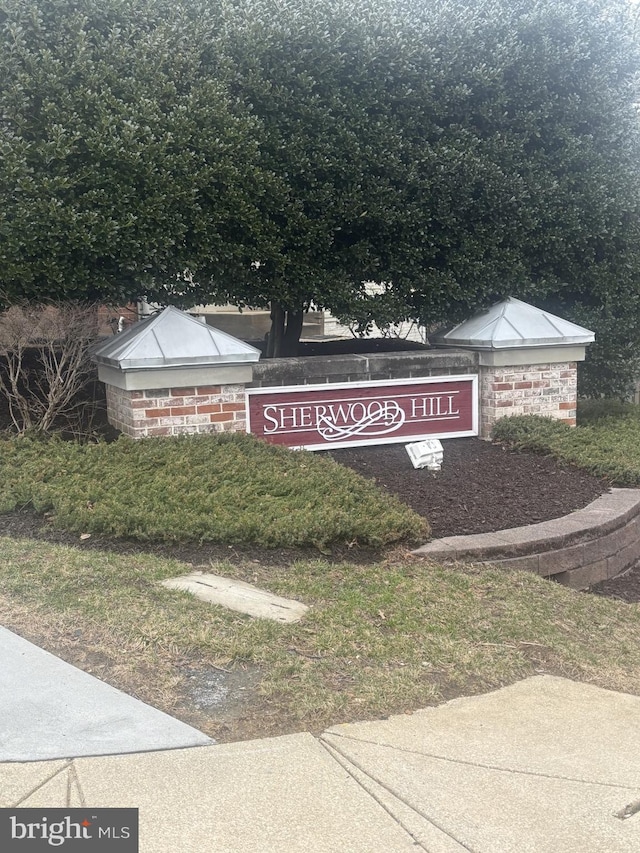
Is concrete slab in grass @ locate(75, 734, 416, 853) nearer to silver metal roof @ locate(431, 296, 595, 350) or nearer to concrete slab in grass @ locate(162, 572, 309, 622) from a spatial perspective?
concrete slab in grass @ locate(162, 572, 309, 622)

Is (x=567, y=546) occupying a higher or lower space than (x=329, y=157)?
lower

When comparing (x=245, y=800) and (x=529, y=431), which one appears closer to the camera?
(x=245, y=800)

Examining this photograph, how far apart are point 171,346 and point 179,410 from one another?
1.77ft

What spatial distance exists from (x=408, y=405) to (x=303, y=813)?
573 centimetres

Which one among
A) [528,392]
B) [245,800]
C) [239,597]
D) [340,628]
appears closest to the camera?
[245,800]

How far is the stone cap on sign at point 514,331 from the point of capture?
847cm

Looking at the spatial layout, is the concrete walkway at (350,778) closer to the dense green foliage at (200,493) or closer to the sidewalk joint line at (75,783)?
the sidewalk joint line at (75,783)

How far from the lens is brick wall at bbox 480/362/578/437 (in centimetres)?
858

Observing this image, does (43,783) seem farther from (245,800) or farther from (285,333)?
(285,333)

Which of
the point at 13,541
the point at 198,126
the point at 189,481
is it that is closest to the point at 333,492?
the point at 189,481

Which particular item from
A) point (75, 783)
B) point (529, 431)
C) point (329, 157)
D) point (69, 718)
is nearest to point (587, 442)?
point (529, 431)

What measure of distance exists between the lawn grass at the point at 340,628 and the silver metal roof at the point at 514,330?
11.8 ft

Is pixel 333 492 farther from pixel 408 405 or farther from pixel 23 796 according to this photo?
pixel 23 796

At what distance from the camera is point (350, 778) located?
2.94 meters
